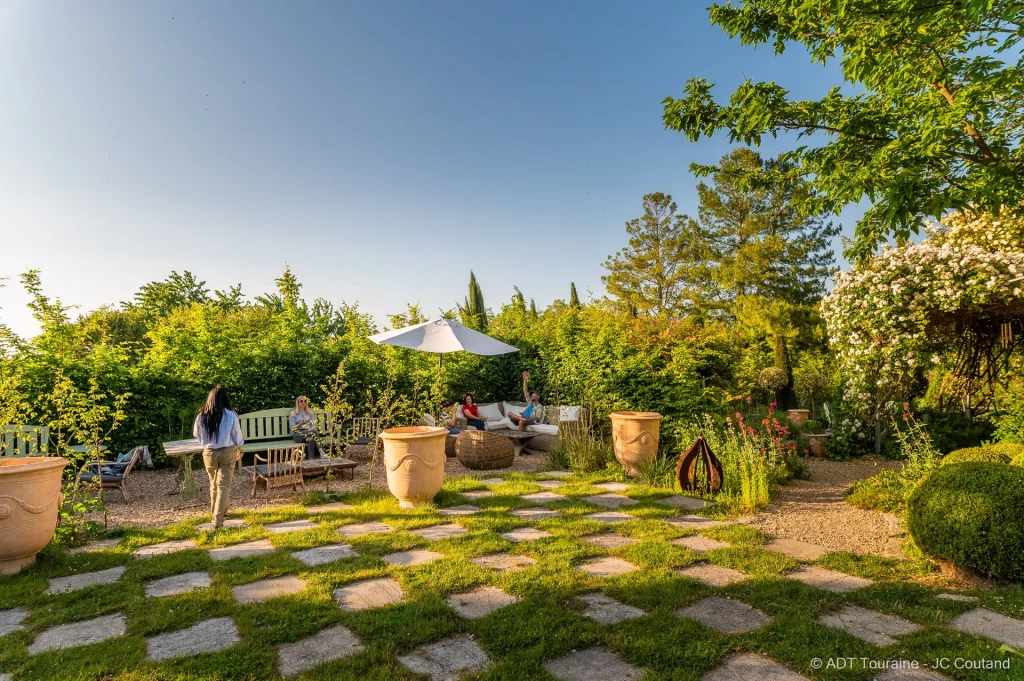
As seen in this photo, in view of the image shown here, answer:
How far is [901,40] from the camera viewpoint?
492 cm

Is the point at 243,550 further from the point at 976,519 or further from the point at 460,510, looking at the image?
the point at 976,519

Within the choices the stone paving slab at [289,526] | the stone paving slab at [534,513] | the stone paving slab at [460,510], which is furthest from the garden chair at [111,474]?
the stone paving slab at [534,513]

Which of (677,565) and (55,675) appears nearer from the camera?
(55,675)

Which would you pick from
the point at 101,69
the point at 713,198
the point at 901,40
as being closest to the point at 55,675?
the point at 901,40

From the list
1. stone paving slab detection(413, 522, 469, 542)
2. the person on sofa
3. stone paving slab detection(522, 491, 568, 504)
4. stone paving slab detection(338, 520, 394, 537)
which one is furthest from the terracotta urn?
stone paving slab detection(338, 520, 394, 537)

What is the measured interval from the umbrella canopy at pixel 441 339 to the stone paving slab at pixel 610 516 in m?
3.66

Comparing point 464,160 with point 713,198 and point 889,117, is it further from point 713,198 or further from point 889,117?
point 713,198

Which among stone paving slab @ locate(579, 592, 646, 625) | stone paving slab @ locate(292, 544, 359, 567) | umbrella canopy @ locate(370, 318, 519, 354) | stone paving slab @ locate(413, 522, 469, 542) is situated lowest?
stone paving slab @ locate(579, 592, 646, 625)

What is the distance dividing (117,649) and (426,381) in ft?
25.8

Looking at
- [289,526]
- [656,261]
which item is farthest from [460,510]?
[656,261]

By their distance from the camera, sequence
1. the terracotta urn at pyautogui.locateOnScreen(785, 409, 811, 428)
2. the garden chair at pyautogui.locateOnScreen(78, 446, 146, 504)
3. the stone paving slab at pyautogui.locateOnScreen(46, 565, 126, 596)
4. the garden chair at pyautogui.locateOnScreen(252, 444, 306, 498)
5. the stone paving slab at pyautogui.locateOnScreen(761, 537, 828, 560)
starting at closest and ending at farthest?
the stone paving slab at pyautogui.locateOnScreen(46, 565, 126, 596) < the stone paving slab at pyautogui.locateOnScreen(761, 537, 828, 560) < the garden chair at pyautogui.locateOnScreen(78, 446, 146, 504) < the garden chair at pyautogui.locateOnScreen(252, 444, 306, 498) < the terracotta urn at pyautogui.locateOnScreen(785, 409, 811, 428)

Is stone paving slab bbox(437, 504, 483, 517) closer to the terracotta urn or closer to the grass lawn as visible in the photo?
the grass lawn

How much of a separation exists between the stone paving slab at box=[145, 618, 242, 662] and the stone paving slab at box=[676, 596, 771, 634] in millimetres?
2451

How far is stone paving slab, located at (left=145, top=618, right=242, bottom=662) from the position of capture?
8.50ft
